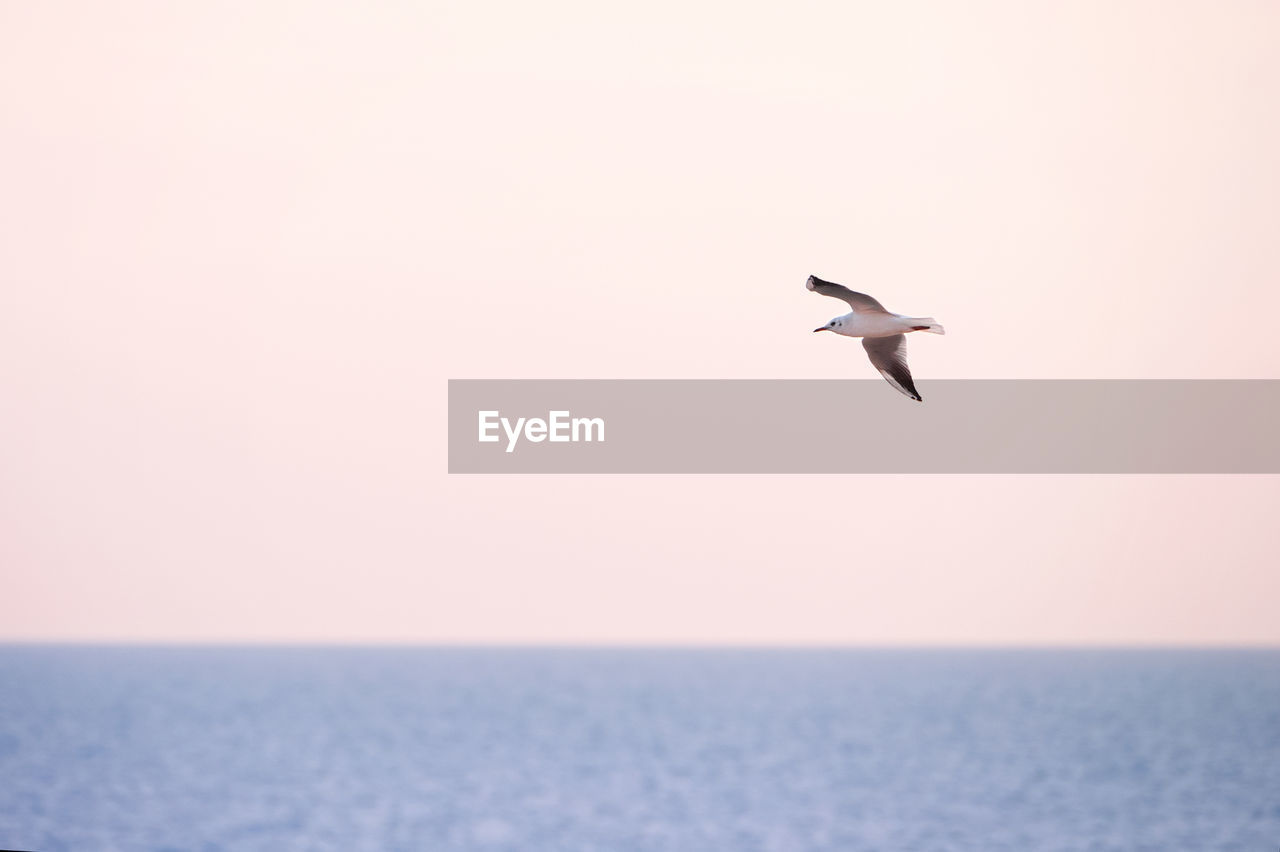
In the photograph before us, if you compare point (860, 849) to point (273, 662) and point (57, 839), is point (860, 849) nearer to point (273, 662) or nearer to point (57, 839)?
point (57, 839)

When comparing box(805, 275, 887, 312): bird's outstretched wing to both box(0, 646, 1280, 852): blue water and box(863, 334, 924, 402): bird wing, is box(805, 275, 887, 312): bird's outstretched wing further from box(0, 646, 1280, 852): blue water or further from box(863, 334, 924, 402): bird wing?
box(0, 646, 1280, 852): blue water

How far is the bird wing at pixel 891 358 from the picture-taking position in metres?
13.7

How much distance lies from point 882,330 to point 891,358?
36 centimetres

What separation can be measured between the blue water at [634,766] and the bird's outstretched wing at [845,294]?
29424 mm

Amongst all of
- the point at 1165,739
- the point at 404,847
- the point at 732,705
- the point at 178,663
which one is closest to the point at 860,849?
the point at 404,847

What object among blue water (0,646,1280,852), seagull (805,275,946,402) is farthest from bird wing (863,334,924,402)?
blue water (0,646,1280,852)

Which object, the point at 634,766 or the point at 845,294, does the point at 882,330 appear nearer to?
the point at 845,294

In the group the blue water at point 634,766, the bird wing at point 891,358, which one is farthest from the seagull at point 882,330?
the blue water at point 634,766

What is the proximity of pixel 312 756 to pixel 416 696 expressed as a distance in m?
32.3

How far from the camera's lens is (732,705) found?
300 feet

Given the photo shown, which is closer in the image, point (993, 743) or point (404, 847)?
point (404, 847)

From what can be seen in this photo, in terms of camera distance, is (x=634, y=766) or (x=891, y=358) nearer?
(x=891, y=358)

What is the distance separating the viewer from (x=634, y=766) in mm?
60062

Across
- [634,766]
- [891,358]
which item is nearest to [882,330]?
[891,358]
